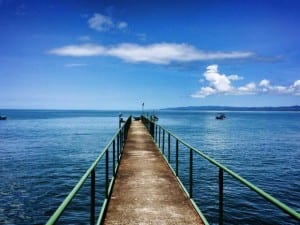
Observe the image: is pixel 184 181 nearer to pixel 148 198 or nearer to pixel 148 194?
pixel 148 194

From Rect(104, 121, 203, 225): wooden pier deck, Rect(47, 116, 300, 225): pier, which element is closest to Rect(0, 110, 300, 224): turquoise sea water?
Rect(104, 121, 203, 225): wooden pier deck

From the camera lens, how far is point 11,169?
23.5 m

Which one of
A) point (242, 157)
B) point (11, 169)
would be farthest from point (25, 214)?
point (242, 157)

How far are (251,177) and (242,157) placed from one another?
8.99 m

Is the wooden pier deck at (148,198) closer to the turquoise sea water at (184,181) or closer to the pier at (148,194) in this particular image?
the pier at (148,194)

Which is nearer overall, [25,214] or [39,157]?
[25,214]

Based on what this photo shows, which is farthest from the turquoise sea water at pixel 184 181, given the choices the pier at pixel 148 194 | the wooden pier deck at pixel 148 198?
the pier at pixel 148 194

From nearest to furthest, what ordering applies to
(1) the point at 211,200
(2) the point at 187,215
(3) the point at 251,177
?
(2) the point at 187,215 < (1) the point at 211,200 < (3) the point at 251,177

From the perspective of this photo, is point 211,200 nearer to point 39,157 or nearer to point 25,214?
point 25,214

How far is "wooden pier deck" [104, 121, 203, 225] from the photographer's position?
254 inches

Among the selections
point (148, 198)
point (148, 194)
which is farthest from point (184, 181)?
point (148, 198)

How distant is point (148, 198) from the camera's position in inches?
307

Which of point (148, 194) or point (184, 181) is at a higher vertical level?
point (148, 194)

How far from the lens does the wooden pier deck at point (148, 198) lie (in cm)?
646
